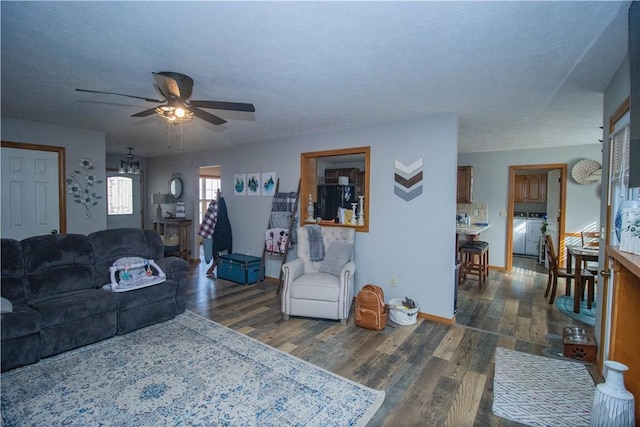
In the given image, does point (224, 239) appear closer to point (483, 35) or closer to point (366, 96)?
point (366, 96)

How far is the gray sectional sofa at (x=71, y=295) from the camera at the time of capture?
8.21 feet

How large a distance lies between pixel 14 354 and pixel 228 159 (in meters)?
4.08

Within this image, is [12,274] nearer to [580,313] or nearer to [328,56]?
[328,56]

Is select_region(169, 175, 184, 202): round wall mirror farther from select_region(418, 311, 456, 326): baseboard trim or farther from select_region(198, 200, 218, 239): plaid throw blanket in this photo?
select_region(418, 311, 456, 326): baseboard trim

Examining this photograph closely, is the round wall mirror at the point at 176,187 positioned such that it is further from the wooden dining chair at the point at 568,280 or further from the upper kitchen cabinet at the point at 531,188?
the upper kitchen cabinet at the point at 531,188

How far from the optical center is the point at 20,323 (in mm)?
2432

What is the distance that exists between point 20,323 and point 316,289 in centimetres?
253

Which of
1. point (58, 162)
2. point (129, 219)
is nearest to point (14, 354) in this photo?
point (58, 162)

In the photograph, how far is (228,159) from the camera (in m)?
5.83

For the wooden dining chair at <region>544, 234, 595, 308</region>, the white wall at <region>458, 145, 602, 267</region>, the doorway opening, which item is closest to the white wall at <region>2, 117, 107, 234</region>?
the white wall at <region>458, 145, 602, 267</region>

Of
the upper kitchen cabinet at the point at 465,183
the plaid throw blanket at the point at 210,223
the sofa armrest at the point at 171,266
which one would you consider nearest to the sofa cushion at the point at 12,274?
the sofa armrest at the point at 171,266

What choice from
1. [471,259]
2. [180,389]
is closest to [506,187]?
[471,259]

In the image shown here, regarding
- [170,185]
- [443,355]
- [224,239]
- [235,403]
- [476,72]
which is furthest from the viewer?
[170,185]

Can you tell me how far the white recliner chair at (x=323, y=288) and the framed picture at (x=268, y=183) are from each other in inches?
66.2
